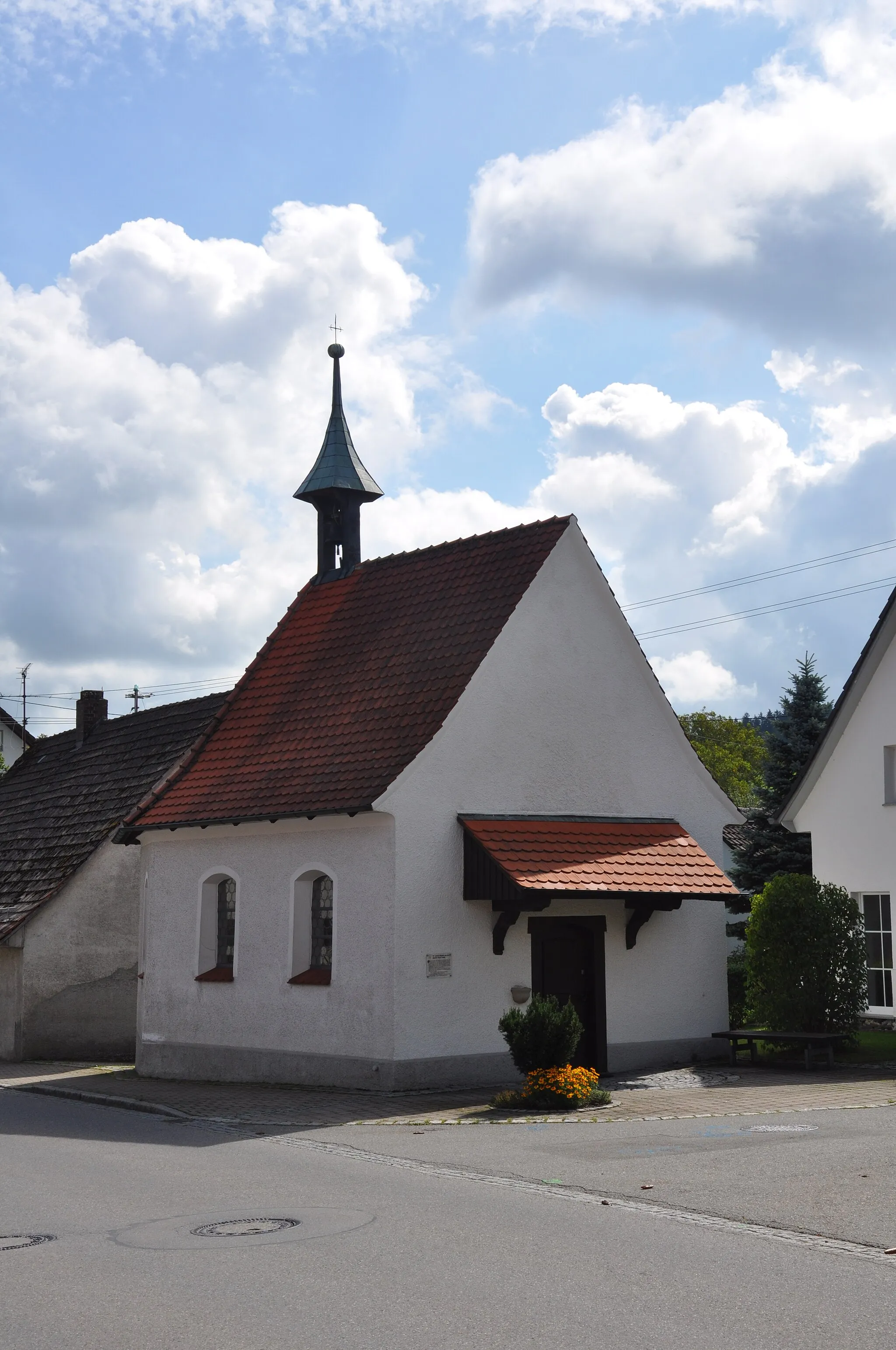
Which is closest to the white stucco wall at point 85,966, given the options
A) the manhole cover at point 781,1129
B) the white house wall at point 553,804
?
the white house wall at point 553,804

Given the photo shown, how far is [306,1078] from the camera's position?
61.3 ft

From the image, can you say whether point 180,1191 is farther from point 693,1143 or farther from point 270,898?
point 270,898

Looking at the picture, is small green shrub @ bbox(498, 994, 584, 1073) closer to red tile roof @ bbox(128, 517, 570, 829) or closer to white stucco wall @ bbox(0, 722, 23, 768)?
red tile roof @ bbox(128, 517, 570, 829)

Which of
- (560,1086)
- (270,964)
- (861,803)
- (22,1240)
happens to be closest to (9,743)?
(861,803)

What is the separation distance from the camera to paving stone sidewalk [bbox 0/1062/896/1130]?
1501 cm

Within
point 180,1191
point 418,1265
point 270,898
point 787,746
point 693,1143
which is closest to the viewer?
point 418,1265

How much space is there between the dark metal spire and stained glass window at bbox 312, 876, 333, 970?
7.20 metres

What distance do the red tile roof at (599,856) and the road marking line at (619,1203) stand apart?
529 centimetres

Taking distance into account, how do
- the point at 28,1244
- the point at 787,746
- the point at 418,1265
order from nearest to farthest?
the point at 418,1265
the point at 28,1244
the point at 787,746

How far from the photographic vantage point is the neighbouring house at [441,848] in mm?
18031

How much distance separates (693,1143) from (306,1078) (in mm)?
7660

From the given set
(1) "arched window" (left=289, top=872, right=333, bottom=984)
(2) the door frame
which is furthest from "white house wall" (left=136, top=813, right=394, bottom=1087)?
(2) the door frame

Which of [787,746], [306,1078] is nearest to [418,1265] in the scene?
[306,1078]

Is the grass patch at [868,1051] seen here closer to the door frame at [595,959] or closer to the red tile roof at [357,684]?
the door frame at [595,959]
